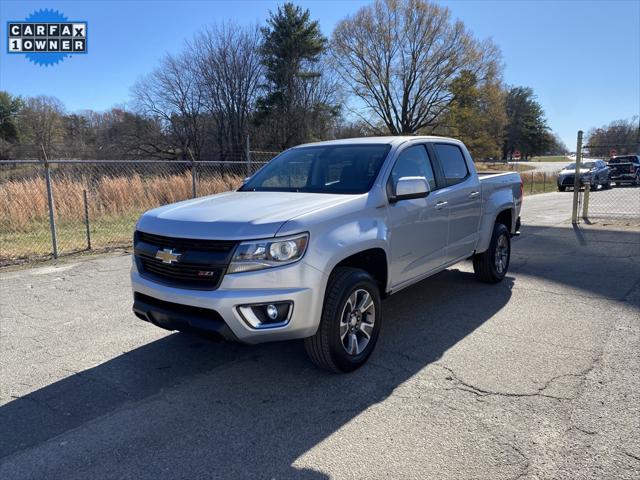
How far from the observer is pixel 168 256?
3436 mm

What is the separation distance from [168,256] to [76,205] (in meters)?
9.99

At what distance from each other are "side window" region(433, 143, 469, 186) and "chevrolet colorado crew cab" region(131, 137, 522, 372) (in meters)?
0.05

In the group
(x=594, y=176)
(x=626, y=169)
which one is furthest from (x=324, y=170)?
(x=626, y=169)

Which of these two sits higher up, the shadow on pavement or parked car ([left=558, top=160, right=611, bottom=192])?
parked car ([left=558, top=160, right=611, bottom=192])

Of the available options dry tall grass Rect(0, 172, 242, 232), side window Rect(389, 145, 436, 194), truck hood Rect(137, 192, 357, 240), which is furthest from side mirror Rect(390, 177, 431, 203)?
dry tall grass Rect(0, 172, 242, 232)

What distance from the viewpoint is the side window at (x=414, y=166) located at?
431cm

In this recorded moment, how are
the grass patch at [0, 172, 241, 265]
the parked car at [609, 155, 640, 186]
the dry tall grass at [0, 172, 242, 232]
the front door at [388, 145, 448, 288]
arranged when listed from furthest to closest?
the parked car at [609, 155, 640, 186] < the dry tall grass at [0, 172, 242, 232] < the grass patch at [0, 172, 241, 265] < the front door at [388, 145, 448, 288]

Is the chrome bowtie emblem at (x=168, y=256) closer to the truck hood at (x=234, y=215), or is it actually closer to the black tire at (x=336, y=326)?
the truck hood at (x=234, y=215)

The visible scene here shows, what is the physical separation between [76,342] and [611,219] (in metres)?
13.4

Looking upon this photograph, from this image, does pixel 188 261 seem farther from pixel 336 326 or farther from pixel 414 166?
pixel 414 166

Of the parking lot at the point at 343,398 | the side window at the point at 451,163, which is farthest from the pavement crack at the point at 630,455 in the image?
the side window at the point at 451,163

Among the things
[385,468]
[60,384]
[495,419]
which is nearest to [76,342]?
[60,384]

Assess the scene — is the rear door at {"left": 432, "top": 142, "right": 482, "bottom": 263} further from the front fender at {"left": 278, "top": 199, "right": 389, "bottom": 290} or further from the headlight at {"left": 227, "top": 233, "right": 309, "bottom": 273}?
the headlight at {"left": 227, "top": 233, "right": 309, "bottom": 273}

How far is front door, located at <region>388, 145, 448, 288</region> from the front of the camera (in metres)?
4.12
